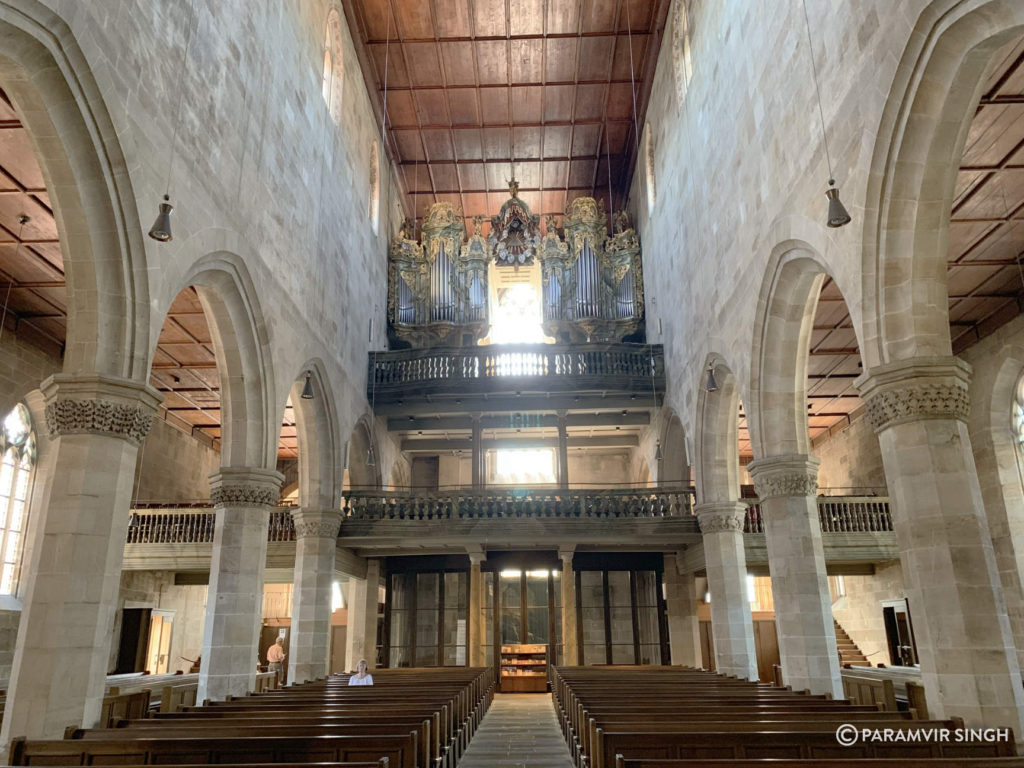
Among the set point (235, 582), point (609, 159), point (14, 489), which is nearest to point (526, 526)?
point (235, 582)

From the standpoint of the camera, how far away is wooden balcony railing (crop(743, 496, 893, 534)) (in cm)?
1656

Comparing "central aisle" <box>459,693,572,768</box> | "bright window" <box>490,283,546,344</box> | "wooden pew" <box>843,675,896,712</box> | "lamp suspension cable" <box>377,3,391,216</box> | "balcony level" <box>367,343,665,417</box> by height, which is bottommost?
"central aisle" <box>459,693,572,768</box>

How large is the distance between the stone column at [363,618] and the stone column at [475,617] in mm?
2922

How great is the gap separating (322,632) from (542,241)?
1355 centimetres

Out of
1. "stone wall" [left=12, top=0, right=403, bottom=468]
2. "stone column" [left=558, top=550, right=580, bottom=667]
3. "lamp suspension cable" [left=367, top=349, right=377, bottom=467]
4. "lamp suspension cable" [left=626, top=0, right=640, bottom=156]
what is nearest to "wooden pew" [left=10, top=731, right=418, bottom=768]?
"stone wall" [left=12, top=0, right=403, bottom=468]

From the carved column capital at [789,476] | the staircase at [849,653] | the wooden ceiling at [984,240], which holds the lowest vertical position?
the staircase at [849,653]

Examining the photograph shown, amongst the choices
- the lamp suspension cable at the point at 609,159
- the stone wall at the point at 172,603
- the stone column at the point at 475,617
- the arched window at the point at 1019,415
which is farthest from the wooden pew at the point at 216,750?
the lamp suspension cable at the point at 609,159

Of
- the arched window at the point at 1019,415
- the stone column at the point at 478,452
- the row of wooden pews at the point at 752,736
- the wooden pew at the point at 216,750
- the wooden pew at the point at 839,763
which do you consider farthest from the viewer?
the stone column at the point at 478,452

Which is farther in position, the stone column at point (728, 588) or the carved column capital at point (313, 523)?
the carved column capital at point (313, 523)

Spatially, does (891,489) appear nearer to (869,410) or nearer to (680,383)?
(869,410)

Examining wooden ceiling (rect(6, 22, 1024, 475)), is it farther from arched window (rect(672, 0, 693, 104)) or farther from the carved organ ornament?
the carved organ ornament

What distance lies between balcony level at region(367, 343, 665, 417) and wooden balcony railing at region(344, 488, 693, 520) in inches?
142

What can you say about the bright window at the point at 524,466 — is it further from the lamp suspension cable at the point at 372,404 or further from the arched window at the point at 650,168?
the arched window at the point at 650,168

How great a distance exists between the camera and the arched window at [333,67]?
1708cm
